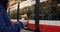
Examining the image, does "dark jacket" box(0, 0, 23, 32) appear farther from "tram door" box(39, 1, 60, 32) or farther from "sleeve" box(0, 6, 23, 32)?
"tram door" box(39, 1, 60, 32)

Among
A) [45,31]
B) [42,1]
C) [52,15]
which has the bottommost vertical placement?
[45,31]

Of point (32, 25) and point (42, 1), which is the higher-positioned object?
point (42, 1)

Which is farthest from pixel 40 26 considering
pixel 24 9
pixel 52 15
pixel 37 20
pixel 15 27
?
pixel 15 27

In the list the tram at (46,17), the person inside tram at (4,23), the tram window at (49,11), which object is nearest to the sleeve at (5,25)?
the person inside tram at (4,23)

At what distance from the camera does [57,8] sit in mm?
3055

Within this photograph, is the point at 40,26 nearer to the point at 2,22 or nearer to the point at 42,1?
the point at 42,1

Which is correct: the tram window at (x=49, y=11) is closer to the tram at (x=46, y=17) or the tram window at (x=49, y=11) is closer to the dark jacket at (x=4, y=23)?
the tram at (x=46, y=17)

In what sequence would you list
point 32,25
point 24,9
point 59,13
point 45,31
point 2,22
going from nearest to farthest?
point 2,22, point 59,13, point 45,31, point 32,25, point 24,9

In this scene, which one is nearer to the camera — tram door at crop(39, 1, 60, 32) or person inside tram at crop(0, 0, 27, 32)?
person inside tram at crop(0, 0, 27, 32)

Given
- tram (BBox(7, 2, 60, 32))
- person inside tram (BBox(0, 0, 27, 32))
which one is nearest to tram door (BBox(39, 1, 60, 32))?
tram (BBox(7, 2, 60, 32))

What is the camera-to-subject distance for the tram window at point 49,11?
10.1 feet

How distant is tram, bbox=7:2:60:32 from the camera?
306cm

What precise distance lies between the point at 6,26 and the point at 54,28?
191cm

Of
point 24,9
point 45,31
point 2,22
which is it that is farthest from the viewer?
point 24,9
